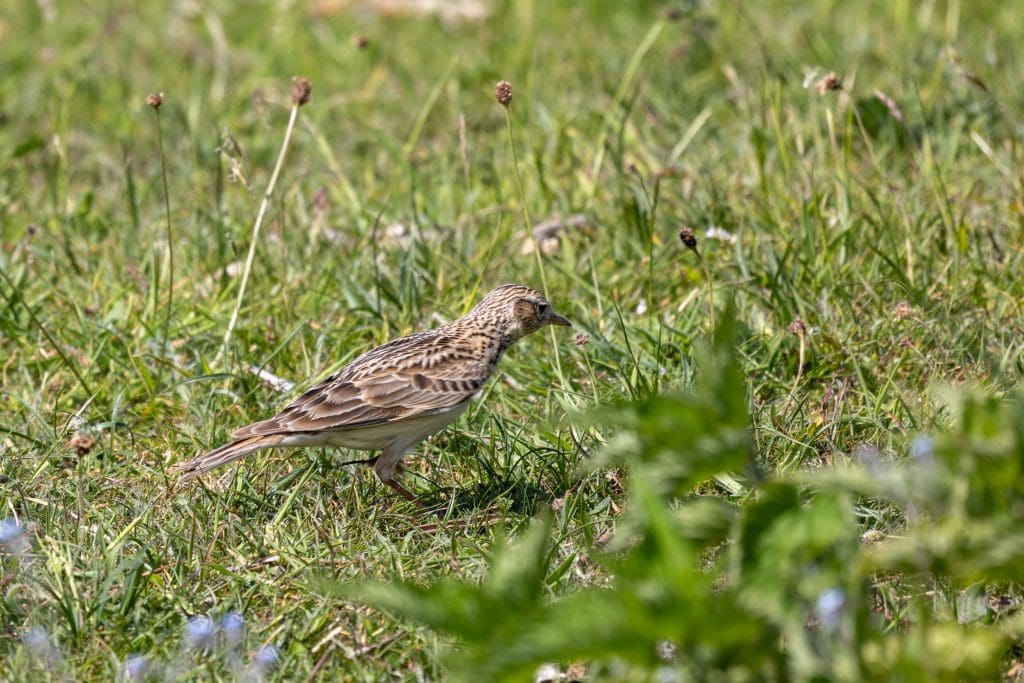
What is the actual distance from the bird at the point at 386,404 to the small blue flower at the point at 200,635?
96 cm

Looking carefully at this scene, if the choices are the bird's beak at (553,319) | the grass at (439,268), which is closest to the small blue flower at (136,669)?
the grass at (439,268)

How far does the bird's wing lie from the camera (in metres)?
5.45

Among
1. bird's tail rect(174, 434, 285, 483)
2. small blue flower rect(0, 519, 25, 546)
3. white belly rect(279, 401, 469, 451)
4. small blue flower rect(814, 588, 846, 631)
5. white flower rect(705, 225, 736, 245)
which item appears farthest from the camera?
white flower rect(705, 225, 736, 245)

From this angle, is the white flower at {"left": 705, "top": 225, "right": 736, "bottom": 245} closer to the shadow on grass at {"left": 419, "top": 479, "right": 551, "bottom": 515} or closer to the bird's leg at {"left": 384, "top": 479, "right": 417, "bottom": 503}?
the shadow on grass at {"left": 419, "top": 479, "right": 551, "bottom": 515}

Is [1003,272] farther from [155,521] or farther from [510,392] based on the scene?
[155,521]

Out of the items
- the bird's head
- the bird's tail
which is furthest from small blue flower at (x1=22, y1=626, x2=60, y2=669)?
the bird's head

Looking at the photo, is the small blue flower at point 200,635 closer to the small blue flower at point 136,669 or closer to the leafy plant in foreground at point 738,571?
the small blue flower at point 136,669

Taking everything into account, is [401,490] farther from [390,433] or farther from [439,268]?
[439,268]

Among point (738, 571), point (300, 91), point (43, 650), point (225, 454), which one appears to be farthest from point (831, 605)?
point (300, 91)

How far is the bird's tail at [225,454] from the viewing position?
530 cm

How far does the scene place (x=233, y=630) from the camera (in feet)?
14.3

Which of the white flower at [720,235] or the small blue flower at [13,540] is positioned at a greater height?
the small blue flower at [13,540]

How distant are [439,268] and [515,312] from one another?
4.01 feet

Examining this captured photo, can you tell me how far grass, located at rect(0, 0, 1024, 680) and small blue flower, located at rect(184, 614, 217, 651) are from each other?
0.14 ft
